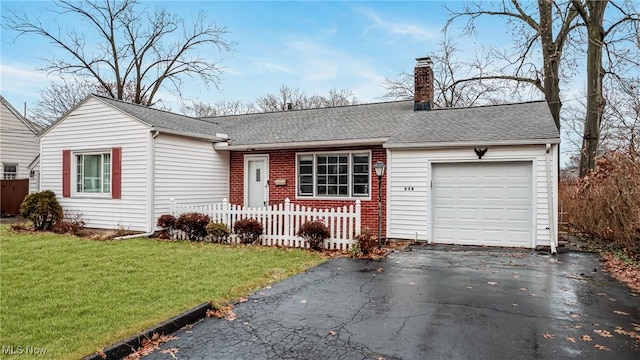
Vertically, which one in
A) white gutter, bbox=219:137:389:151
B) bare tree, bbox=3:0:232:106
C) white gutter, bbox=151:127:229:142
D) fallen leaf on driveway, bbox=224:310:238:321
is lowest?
fallen leaf on driveway, bbox=224:310:238:321

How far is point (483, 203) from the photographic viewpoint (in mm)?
9930

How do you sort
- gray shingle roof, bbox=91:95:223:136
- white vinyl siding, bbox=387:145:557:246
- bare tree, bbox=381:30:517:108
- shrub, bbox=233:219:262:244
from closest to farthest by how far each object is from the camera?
white vinyl siding, bbox=387:145:557:246 → shrub, bbox=233:219:262:244 → gray shingle roof, bbox=91:95:223:136 → bare tree, bbox=381:30:517:108

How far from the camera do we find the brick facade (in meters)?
11.1

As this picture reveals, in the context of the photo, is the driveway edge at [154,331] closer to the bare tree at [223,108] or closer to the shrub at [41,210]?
the shrub at [41,210]

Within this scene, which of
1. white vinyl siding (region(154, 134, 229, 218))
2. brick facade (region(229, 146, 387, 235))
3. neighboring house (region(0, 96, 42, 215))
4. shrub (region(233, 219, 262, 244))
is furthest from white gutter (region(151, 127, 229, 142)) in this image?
neighboring house (region(0, 96, 42, 215))

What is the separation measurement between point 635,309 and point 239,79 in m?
26.6

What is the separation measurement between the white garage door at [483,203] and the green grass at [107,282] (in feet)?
13.2

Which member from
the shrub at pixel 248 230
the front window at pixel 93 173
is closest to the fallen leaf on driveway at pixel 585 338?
the shrub at pixel 248 230

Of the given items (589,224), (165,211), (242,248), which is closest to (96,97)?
(165,211)

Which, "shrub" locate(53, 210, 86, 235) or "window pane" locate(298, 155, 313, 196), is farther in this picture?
"window pane" locate(298, 155, 313, 196)

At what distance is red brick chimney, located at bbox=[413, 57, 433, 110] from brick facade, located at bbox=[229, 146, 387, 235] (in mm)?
Result: 2942

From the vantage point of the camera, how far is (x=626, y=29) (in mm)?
13891

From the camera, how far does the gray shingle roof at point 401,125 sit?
996cm

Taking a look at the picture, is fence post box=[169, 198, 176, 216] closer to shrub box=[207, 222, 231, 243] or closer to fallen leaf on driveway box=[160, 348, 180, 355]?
shrub box=[207, 222, 231, 243]
